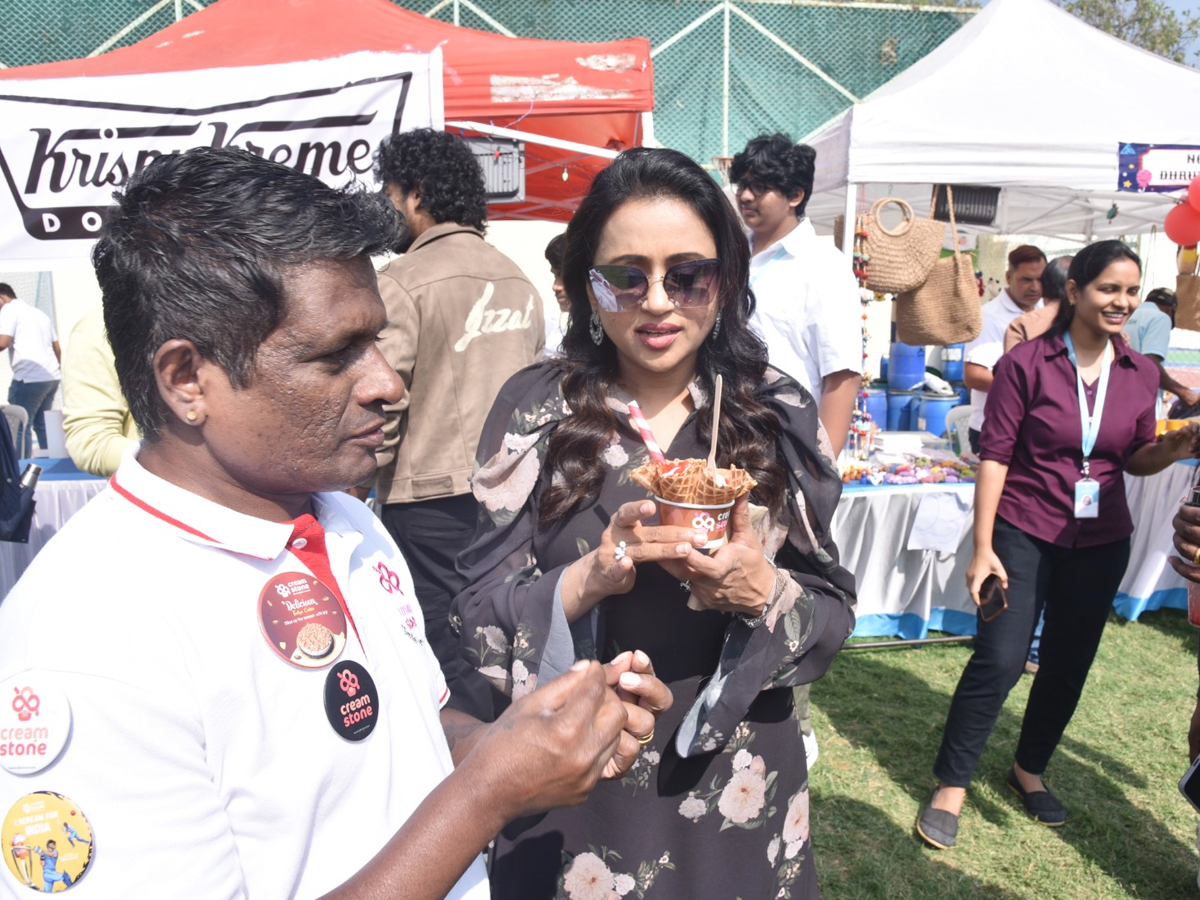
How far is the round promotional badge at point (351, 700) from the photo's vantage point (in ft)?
3.31

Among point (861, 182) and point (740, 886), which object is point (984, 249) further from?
point (740, 886)

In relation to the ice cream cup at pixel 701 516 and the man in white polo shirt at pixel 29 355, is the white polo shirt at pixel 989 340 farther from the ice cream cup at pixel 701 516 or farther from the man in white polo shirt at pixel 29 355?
the man in white polo shirt at pixel 29 355

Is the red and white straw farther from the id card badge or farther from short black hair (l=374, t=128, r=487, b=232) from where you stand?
the id card badge

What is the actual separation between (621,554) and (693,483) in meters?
0.19

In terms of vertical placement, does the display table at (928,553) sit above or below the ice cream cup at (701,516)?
below

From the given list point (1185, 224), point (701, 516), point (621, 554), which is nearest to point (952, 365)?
point (1185, 224)

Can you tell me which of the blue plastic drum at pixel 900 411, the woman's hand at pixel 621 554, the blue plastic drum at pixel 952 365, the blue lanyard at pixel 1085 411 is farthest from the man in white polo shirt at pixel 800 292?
the blue plastic drum at pixel 952 365

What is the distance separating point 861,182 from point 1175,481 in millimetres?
2974

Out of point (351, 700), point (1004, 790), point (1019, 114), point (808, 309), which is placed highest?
point (1019, 114)

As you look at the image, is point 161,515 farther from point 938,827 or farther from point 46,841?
point 938,827

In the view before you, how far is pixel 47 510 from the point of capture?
471cm

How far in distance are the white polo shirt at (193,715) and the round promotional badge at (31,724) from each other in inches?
0.5

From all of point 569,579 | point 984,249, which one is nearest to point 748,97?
point 984,249

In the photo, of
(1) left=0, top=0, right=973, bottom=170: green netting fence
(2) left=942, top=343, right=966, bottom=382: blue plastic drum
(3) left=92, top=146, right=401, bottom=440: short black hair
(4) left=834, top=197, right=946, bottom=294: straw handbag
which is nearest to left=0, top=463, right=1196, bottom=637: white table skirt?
(4) left=834, top=197, right=946, bottom=294: straw handbag
